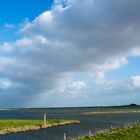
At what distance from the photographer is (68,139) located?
5966 centimetres

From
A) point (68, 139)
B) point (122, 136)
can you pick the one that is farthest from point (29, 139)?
point (122, 136)

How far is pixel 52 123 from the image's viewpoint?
93125 millimetres

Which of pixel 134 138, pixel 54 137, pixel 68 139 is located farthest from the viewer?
pixel 54 137

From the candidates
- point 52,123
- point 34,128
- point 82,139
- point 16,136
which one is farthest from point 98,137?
point 52,123

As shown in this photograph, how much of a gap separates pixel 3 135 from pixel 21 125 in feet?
45.1

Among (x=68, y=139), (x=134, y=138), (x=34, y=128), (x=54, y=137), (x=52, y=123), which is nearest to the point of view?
(x=134, y=138)

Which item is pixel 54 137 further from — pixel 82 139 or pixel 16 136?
pixel 82 139

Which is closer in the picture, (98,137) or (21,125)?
(98,137)

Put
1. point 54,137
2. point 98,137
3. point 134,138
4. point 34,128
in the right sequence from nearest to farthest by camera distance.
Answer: point 134,138 < point 98,137 < point 54,137 < point 34,128

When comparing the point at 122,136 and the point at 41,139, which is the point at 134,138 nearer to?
the point at 122,136

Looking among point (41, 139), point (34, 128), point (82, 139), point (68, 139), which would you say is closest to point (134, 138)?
point (82, 139)

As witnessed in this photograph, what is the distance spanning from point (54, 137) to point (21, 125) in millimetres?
19258

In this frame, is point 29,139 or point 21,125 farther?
point 21,125

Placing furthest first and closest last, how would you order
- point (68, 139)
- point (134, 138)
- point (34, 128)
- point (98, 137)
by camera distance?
point (34, 128)
point (68, 139)
point (98, 137)
point (134, 138)
